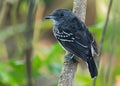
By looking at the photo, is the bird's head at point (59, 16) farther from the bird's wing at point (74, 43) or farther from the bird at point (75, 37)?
the bird's wing at point (74, 43)

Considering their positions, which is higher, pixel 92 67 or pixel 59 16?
pixel 59 16

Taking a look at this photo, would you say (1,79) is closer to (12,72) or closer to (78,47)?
(12,72)

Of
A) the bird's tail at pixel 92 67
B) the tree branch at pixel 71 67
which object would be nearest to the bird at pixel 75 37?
the bird's tail at pixel 92 67

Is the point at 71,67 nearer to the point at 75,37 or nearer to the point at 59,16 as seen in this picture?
the point at 75,37

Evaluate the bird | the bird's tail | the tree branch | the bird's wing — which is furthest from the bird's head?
the bird's tail

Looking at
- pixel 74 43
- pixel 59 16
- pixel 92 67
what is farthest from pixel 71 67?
pixel 59 16

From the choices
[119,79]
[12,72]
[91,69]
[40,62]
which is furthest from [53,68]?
[119,79]

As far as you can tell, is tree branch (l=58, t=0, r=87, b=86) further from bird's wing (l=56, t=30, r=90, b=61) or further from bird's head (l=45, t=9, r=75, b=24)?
bird's head (l=45, t=9, r=75, b=24)
